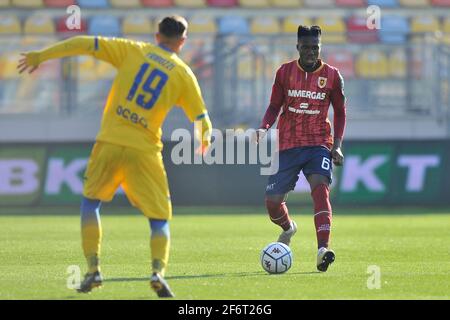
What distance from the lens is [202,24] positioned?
25547mm

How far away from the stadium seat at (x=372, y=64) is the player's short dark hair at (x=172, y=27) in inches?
465

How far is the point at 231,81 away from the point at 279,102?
958 cm

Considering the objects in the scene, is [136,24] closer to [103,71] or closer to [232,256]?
[103,71]

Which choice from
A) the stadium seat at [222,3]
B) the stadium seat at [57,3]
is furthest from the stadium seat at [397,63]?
the stadium seat at [57,3]

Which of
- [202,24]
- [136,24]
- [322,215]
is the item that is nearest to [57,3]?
[136,24]

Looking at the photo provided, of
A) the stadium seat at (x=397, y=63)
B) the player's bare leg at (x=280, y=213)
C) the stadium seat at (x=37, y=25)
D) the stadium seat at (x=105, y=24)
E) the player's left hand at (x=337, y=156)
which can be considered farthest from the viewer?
the stadium seat at (x=37, y=25)

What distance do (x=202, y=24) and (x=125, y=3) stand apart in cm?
242

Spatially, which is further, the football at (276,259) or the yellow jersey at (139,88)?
the football at (276,259)

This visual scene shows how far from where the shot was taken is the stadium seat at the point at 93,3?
2622cm

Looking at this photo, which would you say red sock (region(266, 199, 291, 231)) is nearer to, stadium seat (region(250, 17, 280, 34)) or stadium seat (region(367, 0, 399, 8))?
stadium seat (region(250, 17, 280, 34))

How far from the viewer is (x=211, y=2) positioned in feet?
87.2

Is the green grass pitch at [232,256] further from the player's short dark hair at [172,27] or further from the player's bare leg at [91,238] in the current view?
the player's short dark hair at [172,27]
